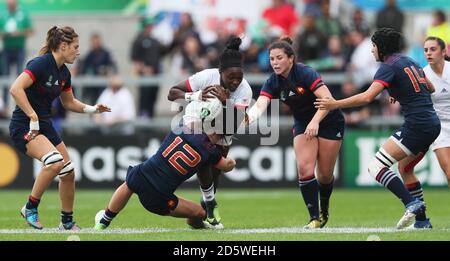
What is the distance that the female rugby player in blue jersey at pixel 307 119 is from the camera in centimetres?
1230

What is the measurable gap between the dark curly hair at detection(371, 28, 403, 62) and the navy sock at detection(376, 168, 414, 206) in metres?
1.32

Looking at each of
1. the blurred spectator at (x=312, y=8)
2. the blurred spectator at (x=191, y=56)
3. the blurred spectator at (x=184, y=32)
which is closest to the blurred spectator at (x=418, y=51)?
the blurred spectator at (x=312, y=8)

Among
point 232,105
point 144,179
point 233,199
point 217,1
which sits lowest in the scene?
point 233,199

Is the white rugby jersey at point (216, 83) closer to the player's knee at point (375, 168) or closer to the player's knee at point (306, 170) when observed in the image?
the player's knee at point (306, 170)

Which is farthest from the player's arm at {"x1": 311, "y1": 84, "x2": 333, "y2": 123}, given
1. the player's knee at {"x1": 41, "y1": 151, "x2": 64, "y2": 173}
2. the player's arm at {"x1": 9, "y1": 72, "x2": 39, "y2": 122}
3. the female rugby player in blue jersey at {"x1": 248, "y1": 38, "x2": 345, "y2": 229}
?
the player's arm at {"x1": 9, "y1": 72, "x2": 39, "y2": 122}

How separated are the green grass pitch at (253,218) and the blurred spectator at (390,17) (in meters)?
3.59

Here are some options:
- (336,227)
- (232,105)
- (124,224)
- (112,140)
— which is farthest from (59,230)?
(112,140)

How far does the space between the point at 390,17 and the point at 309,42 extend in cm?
184

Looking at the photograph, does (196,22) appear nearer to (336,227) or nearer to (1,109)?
(1,109)

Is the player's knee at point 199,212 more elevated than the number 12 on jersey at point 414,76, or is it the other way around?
the number 12 on jersey at point 414,76

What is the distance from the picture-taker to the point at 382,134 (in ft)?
68.9

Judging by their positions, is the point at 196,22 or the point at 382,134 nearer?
the point at 382,134

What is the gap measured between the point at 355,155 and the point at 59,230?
32.7 ft

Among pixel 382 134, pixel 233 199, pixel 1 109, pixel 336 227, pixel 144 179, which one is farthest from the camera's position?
pixel 1 109
